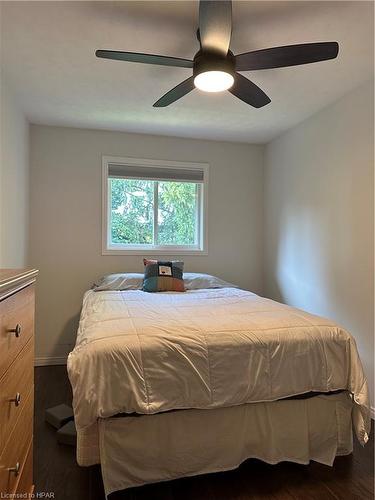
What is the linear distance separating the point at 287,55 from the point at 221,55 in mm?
342

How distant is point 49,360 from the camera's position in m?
3.59

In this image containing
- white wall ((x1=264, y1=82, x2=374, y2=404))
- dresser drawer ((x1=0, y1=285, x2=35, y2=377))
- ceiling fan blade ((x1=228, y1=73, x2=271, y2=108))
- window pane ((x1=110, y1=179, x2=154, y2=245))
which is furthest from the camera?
window pane ((x1=110, y1=179, x2=154, y2=245))

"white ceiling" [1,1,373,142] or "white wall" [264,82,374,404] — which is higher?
"white ceiling" [1,1,373,142]

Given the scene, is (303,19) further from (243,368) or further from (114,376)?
(114,376)

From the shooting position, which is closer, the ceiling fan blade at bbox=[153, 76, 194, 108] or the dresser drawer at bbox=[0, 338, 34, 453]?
the dresser drawer at bbox=[0, 338, 34, 453]

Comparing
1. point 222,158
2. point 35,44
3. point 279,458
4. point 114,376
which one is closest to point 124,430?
point 114,376

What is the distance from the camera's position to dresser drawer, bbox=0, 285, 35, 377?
978 millimetres

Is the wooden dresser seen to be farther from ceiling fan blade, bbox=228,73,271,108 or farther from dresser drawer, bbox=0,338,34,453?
ceiling fan blade, bbox=228,73,271,108

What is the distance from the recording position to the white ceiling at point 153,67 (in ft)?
6.05

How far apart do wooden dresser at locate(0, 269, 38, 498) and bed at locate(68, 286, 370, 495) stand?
260 millimetres

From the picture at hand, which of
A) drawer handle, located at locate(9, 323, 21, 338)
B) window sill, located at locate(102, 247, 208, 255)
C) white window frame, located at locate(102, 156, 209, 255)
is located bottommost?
drawer handle, located at locate(9, 323, 21, 338)

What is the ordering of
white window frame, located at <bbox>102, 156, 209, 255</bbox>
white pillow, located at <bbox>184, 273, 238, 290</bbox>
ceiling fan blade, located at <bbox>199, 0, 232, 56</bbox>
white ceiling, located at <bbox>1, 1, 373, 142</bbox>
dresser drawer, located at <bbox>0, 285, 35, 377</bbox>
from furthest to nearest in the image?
white window frame, located at <bbox>102, 156, 209, 255</bbox>
white pillow, located at <bbox>184, 273, 238, 290</bbox>
white ceiling, located at <bbox>1, 1, 373, 142</bbox>
ceiling fan blade, located at <bbox>199, 0, 232, 56</bbox>
dresser drawer, located at <bbox>0, 285, 35, 377</bbox>

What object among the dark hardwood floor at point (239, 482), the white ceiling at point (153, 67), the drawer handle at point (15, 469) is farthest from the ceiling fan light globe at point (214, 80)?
the dark hardwood floor at point (239, 482)

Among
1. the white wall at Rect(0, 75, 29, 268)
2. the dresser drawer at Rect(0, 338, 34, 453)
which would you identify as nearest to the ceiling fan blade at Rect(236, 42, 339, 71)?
the dresser drawer at Rect(0, 338, 34, 453)
